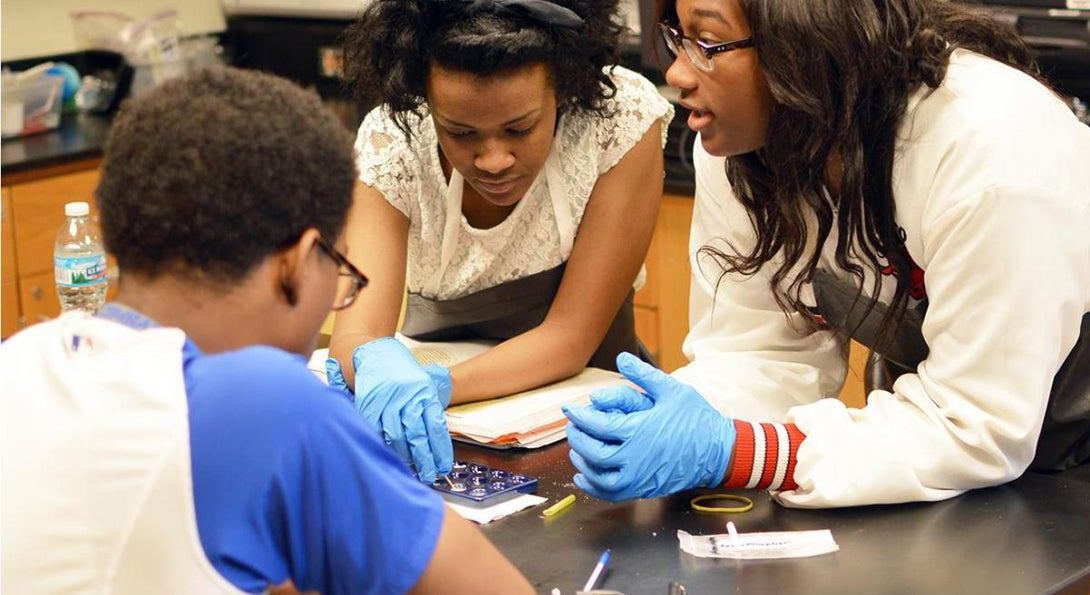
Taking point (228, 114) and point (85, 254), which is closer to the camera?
point (228, 114)

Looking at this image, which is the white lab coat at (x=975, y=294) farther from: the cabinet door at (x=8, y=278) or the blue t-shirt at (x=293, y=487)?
the cabinet door at (x=8, y=278)

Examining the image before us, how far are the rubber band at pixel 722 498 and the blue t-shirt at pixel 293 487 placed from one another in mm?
508

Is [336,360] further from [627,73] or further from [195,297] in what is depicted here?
[195,297]

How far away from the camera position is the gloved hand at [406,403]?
154 cm

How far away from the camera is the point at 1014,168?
52.6 inches

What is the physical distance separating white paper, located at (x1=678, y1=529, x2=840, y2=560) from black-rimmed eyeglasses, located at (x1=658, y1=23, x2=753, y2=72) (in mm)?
534

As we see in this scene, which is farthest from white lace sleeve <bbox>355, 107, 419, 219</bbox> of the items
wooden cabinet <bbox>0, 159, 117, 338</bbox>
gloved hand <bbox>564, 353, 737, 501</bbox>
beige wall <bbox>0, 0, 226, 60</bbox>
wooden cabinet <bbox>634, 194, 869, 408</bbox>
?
beige wall <bbox>0, 0, 226, 60</bbox>

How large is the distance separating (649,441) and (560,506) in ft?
0.39

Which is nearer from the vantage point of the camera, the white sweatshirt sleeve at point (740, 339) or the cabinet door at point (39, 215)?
the white sweatshirt sleeve at point (740, 339)

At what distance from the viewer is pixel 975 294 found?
53.2 inches

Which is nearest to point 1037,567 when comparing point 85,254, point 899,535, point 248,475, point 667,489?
point 899,535

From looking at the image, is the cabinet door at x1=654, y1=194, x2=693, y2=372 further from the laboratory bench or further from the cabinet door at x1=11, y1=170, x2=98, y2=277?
the laboratory bench

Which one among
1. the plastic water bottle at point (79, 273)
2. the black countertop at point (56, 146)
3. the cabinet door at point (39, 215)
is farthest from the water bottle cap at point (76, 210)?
the cabinet door at point (39, 215)

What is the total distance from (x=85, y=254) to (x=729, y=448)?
45.8 inches
